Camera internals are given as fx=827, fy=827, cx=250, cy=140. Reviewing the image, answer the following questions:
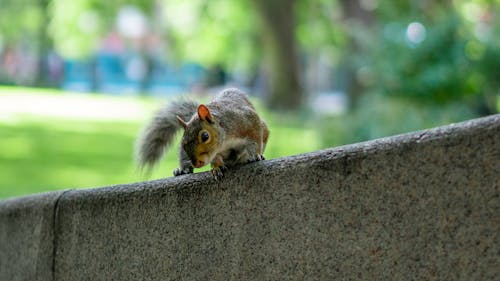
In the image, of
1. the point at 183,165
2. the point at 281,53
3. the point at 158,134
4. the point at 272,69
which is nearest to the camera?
the point at 183,165

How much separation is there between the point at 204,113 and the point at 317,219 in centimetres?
65

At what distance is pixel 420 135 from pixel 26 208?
5.69 feet

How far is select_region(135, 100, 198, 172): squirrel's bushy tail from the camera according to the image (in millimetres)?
3129

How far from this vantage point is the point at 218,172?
251cm

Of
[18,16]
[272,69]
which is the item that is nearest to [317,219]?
[272,69]

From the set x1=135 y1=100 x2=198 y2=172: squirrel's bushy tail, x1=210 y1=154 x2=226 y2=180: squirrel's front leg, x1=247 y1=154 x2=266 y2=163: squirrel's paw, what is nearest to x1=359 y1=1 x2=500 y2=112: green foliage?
x1=135 y1=100 x2=198 y2=172: squirrel's bushy tail

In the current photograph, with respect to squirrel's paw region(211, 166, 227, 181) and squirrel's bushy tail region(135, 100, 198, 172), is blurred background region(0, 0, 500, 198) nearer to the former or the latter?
squirrel's bushy tail region(135, 100, 198, 172)

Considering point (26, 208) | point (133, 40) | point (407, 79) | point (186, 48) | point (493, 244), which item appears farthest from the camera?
point (133, 40)

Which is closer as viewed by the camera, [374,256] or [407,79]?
[374,256]

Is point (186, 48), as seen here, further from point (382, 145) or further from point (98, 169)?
point (382, 145)

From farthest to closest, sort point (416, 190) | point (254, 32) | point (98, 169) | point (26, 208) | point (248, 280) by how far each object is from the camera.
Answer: point (254, 32) < point (98, 169) < point (26, 208) < point (248, 280) < point (416, 190)

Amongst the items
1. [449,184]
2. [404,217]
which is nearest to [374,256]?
[404,217]

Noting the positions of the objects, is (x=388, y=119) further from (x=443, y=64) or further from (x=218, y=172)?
(x=218, y=172)

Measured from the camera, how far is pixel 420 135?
6.64ft
